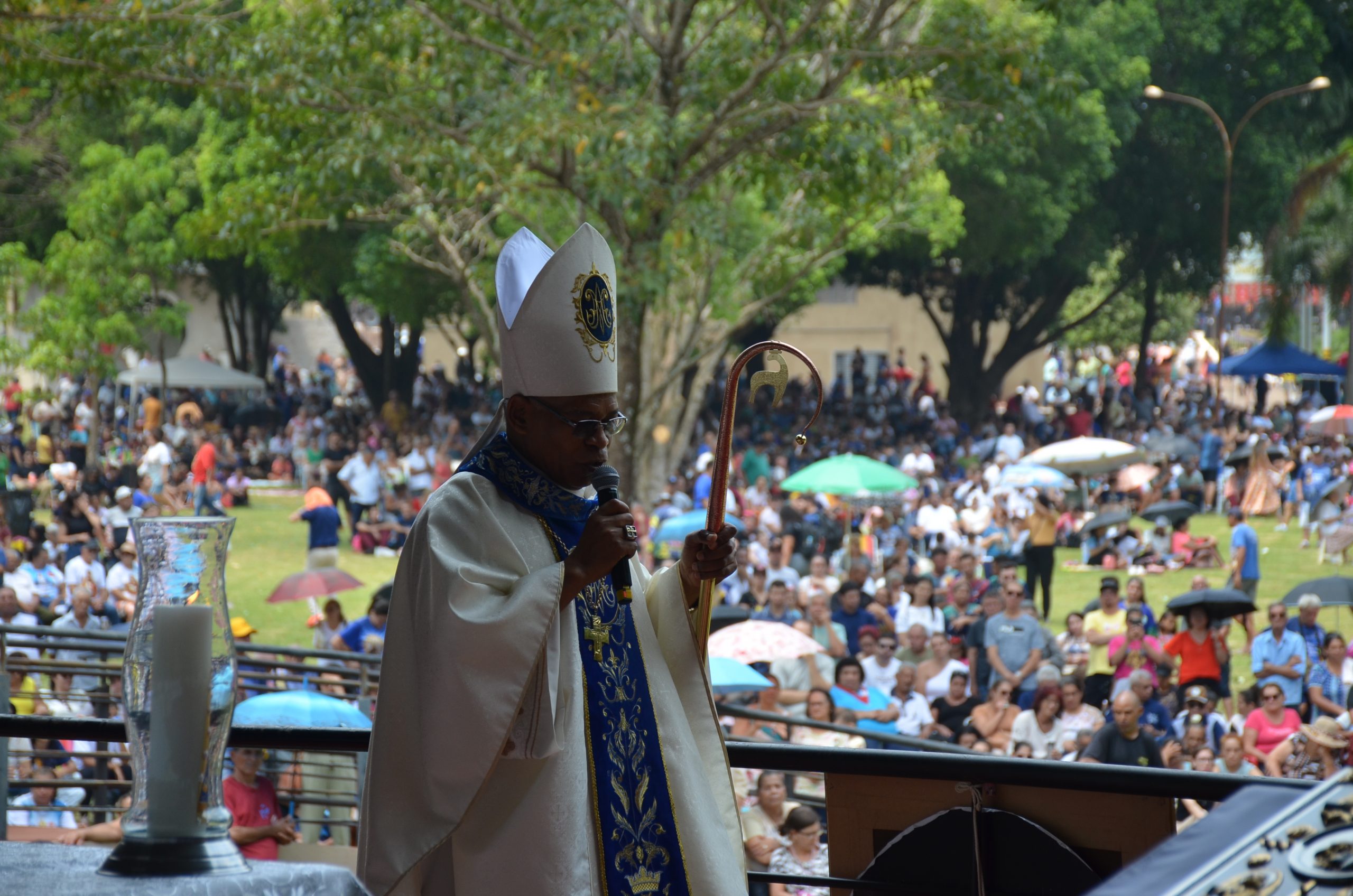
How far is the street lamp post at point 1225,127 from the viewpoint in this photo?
78.8 ft

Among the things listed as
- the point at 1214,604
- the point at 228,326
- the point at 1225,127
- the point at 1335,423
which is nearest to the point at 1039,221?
the point at 1225,127

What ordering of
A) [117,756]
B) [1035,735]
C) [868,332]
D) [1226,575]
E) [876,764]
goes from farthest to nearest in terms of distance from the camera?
[868,332], [1226,575], [1035,735], [117,756], [876,764]

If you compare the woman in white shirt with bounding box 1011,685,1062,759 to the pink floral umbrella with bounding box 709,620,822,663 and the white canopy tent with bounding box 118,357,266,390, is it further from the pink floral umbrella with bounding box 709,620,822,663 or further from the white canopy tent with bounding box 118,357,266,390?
the white canopy tent with bounding box 118,357,266,390

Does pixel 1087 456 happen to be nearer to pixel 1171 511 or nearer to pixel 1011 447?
pixel 1171 511

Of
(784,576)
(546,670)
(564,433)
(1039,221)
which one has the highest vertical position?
(1039,221)

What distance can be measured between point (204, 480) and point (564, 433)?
2090 cm

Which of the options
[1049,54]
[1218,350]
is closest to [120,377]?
[1049,54]

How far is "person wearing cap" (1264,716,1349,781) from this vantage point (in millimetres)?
8781

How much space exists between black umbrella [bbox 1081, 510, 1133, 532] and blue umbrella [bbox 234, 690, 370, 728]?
12.5 meters

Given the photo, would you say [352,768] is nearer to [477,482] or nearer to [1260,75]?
[477,482]

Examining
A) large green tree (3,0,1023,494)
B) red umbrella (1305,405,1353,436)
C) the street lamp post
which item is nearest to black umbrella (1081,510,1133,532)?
red umbrella (1305,405,1353,436)

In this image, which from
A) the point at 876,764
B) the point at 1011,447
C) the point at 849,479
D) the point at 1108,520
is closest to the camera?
the point at 876,764

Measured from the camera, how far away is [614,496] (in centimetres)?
268

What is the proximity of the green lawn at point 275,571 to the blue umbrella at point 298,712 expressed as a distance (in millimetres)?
6233
